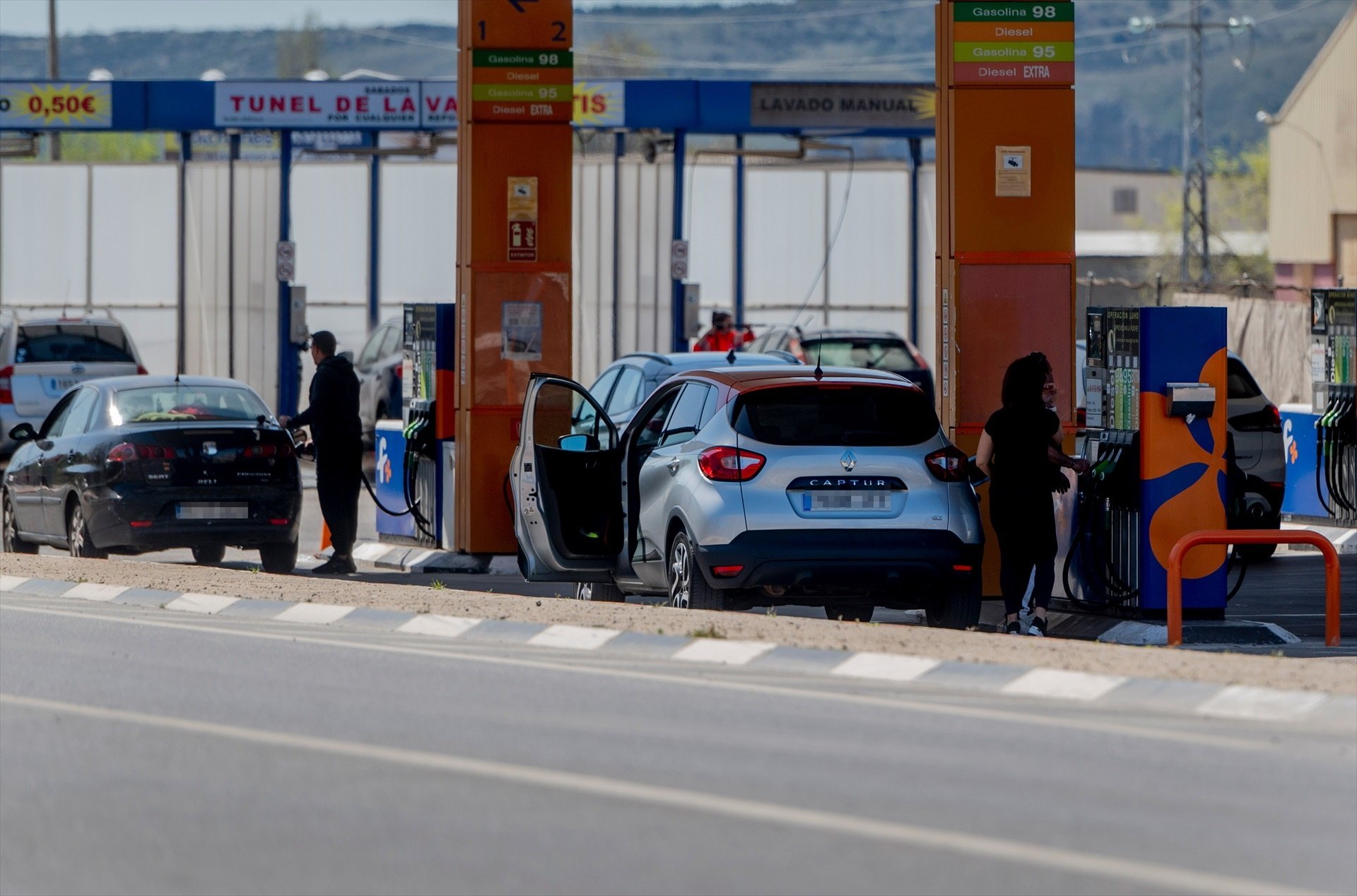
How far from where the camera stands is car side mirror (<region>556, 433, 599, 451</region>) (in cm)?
1330

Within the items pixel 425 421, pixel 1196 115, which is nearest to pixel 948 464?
pixel 425 421

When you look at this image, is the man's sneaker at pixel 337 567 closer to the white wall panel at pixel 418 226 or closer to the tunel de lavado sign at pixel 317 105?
the tunel de lavado sign at pixel 317 105

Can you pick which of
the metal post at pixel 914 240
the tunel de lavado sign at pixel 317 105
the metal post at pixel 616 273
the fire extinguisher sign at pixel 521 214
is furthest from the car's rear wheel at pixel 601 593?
the metal post at pixel 616 273

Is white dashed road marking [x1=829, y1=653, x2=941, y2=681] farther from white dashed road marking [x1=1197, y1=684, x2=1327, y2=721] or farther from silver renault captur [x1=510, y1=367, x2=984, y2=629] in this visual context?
silver renault captur [x1=510, y1=367, x2=984, y2=629]

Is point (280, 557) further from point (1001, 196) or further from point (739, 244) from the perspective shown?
point (739, 244)

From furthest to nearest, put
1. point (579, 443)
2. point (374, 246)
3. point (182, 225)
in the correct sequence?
1. point (374, 246)
2. point (182, 225)
3. point (579, 443)

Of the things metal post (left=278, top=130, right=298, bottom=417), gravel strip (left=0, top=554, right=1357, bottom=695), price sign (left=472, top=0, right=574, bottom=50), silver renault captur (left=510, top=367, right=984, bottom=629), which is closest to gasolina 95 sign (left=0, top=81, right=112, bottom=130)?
metal post (left=278, top=130, right=298, bottom=417)

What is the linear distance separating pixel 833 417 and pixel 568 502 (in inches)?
81.8

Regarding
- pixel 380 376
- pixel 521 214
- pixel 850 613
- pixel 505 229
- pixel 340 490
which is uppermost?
pixel 521 214

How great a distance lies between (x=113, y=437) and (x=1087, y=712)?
9.14 m

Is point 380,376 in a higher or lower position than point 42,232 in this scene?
lower

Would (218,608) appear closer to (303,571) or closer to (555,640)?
A: (555,640)

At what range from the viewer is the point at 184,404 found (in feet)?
54.4

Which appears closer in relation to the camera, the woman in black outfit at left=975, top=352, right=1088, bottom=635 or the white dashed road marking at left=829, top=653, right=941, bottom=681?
the white dashed road marking at left=829, top=653, right=941, bottom=681
